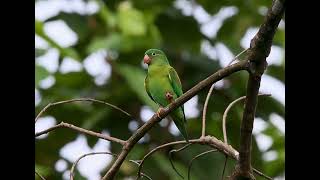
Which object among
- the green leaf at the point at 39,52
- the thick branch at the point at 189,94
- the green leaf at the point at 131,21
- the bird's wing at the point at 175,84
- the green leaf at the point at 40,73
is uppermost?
the green leaf at the point at 131,21

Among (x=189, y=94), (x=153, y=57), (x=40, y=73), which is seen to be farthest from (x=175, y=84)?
(x=40, y=73)

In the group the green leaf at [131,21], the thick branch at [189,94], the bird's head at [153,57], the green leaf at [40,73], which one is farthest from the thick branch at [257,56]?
the green leaf at [131,21]

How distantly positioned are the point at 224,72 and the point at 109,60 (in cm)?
194

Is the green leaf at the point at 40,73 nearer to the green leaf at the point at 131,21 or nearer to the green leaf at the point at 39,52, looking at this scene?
the green leaf at the point at 39,52

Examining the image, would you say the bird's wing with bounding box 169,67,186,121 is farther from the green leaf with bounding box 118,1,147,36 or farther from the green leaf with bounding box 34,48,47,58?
the green leaf with bounding box 118,1,147,36

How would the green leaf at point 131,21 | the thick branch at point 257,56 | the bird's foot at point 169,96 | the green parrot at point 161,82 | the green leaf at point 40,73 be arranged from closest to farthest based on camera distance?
the thick branch at point 257,56, the bird's foot at point 169,96, the green parrot at point 161,82, the green leaf at point 40,73, the green leaf at point 131,21

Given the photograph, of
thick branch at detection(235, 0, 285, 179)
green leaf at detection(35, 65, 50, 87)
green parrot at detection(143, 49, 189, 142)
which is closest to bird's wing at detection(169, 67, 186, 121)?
green parrot at detection(143, 49, 189, 142)

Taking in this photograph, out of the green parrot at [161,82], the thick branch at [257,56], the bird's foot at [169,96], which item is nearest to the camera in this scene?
the thick branch at [257,56]

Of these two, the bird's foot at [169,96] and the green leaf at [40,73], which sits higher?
the green leaf at [40,73]

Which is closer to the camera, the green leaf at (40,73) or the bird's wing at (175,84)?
the bird's wing at (175,84)

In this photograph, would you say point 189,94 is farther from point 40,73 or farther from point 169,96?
point 40,73
